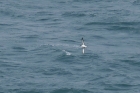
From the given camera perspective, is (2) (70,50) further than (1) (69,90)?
Yes

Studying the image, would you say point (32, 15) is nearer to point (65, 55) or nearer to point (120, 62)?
point (65, 55)

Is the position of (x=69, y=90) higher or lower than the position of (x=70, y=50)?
lower

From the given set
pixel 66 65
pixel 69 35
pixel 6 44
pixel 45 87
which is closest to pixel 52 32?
pixel 69 35

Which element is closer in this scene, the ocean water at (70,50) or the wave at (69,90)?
the wave at (69,90)

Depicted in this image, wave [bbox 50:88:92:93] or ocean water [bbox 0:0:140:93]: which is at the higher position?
ocean water [bbox 0:0:140:93]

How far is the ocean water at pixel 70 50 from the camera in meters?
129

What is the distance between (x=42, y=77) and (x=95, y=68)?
52.8 ft

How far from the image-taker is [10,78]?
435 feet

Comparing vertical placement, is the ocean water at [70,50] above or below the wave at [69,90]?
above

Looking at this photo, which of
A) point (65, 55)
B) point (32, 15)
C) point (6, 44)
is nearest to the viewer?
point (65, 55)

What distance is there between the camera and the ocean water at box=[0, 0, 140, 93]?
129 metres

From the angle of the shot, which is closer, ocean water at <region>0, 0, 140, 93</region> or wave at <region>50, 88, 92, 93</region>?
wave at <region>50, 88, 92, 93</region>

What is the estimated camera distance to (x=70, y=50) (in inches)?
5965

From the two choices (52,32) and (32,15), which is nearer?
(52,32)
